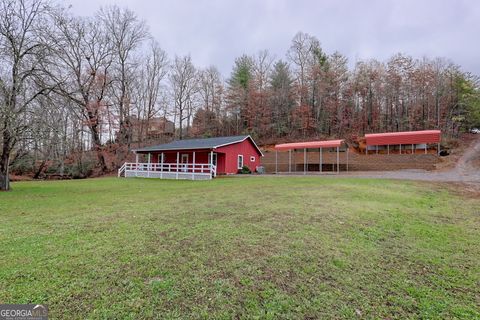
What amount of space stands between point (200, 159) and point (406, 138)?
67.2 ft

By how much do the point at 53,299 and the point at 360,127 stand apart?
35.4m

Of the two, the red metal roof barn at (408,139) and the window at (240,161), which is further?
the red metal roof barn at (408,139)

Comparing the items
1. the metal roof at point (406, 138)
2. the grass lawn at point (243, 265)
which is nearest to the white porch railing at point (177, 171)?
the grass lawn at point (243, 265)

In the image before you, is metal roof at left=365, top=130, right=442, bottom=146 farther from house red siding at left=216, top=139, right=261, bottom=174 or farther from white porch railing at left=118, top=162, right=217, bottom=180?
white porch railing at left=118, top=162, right=217, bottom=180

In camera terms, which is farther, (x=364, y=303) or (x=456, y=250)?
(x=456, y=250)

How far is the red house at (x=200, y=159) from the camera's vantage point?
19375mm

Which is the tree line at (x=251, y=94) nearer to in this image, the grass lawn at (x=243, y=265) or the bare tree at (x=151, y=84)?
the bare tree at (x=151, y=84)

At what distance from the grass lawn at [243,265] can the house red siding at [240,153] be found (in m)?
15.0

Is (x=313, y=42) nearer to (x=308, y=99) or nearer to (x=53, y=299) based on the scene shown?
(x=308, y=99)

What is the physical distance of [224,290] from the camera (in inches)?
98.3

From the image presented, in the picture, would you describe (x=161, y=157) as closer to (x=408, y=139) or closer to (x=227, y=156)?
(x=227, y=156)

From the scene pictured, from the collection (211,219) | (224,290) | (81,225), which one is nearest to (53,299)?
(224,290)

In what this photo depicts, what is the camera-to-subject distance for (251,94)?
34219mm

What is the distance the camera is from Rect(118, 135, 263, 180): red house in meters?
19.4
